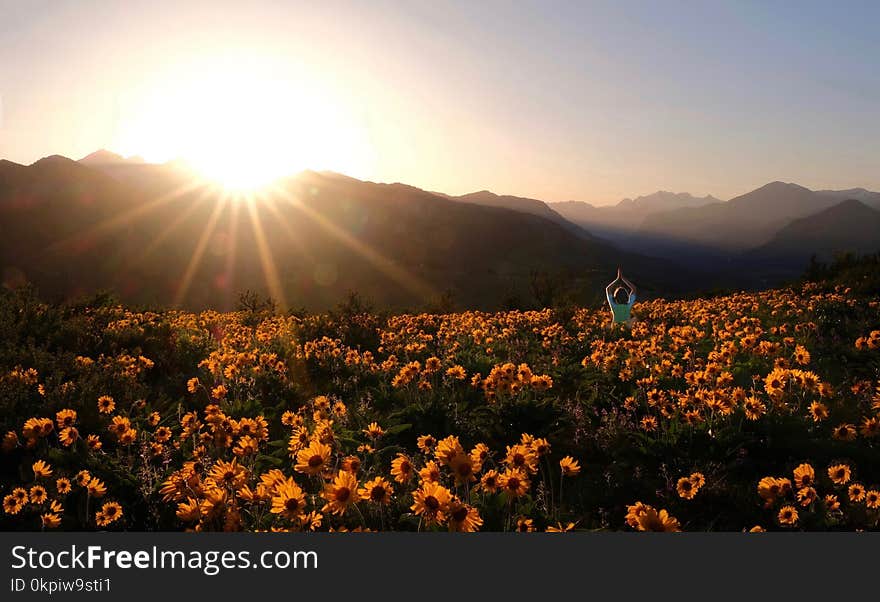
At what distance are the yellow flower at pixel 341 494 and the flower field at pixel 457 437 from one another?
16mm

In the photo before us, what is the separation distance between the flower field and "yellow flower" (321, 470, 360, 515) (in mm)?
16

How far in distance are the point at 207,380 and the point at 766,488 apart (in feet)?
27.2

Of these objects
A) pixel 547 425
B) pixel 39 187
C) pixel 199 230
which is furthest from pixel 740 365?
pixel 39 187

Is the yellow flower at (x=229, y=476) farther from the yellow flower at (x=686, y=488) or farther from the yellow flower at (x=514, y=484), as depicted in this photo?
the yellow flower at (x=686, y=488)

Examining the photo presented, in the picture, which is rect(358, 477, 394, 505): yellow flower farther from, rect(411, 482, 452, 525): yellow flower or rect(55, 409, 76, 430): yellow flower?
rect(55, 409, 76, 430): yellow flower

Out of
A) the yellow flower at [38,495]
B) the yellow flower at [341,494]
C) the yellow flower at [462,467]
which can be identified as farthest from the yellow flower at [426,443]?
the yellow flower at [38,495]

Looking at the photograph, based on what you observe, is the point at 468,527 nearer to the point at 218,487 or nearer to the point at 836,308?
the point at 218,487

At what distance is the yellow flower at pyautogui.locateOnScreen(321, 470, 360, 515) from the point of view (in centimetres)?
320

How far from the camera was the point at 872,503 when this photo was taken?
12.3 feet

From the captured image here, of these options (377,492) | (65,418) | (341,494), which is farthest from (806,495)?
(65,418)

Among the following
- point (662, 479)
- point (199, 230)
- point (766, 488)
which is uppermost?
point (199, 230)

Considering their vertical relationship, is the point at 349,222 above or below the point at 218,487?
above

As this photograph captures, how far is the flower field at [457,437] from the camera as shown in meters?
3.71

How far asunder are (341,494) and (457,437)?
255cm
